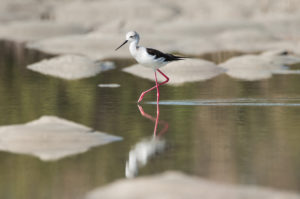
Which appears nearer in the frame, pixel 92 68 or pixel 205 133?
pixel 205 133

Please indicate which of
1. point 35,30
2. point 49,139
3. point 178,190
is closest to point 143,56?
point 49,139

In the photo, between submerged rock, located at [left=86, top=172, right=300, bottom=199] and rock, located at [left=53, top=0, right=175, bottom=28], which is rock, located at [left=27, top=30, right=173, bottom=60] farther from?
submerged rock, located at [left=86, top=172, right=300, bottom=199]

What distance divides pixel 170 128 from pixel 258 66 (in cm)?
1125

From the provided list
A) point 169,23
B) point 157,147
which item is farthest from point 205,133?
point 169,23

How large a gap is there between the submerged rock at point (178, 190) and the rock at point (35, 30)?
3163cm

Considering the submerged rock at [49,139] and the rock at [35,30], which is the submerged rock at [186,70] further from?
the rock at [35,30]

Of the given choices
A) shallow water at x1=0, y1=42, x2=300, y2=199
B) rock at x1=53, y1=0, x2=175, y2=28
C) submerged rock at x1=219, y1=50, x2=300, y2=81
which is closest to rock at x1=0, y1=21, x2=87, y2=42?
rock at x1=53, y1=0, x2=175, y2=28

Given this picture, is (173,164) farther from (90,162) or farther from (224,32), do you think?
(224,32)

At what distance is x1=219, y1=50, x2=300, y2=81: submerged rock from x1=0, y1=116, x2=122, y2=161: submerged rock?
9837 mm

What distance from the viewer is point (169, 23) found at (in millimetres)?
38375

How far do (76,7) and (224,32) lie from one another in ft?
40.9

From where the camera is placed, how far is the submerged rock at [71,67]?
→ 19953 mm

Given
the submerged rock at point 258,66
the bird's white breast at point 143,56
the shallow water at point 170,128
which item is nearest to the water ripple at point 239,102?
the shallow water at point 170,128

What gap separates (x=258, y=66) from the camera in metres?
21.2
